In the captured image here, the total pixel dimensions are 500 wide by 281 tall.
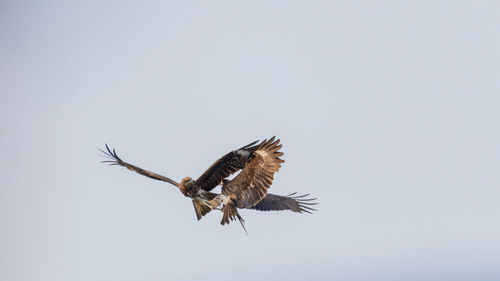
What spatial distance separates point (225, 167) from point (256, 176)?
0.62 meters

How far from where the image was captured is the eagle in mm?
15523

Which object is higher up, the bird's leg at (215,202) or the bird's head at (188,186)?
the bird's head at (188,186)

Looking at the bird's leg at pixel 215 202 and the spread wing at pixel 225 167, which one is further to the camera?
the bird's leg at pixel 215 202

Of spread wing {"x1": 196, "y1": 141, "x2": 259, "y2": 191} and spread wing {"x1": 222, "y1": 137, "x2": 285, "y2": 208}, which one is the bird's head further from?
spread wing {"x1": 222, "y1": 137, "x2": 285, "y2": 208}

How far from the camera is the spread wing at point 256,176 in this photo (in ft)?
51.0

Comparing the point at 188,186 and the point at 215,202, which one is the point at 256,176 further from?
the point at 188,186

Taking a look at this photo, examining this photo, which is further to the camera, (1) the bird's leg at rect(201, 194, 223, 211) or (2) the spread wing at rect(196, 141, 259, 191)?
(1) the bird's leg at rect(201, 194, 223, 211)

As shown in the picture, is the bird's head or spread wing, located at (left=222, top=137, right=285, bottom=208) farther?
the bird's head

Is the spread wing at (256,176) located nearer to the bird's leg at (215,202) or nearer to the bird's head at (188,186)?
the bird's leg at (215,202)

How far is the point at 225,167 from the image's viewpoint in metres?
15.7

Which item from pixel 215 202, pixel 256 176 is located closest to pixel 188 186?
pixel 215 202

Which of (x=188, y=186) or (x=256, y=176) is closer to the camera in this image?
(x=256, y=176)

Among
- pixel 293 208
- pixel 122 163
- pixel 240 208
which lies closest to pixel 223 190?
pixel 240 208

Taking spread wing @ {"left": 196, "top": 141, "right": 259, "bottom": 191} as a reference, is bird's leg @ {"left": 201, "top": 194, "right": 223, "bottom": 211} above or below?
below
